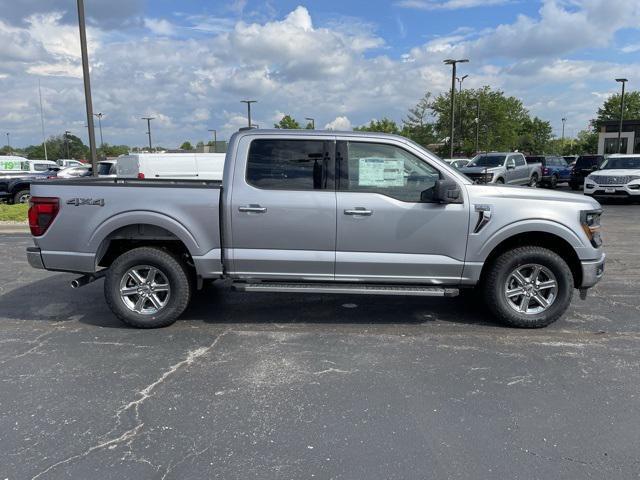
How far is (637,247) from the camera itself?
32.3 ft

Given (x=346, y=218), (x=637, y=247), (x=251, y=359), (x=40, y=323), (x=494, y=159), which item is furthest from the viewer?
(x=494, y=159)

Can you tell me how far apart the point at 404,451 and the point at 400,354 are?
1.51 m

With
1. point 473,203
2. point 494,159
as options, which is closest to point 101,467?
point 473,203

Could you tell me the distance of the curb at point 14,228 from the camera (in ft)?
42.0

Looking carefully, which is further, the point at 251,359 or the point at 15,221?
the point at 15,221

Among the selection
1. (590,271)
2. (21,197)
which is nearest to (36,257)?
(590,271)

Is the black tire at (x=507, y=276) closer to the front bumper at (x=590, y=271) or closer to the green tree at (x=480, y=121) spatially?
the front bumper at (x=590, y=271)

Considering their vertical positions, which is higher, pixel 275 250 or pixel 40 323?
pixel 275 250

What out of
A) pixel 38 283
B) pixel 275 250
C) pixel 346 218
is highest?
pixel 346 218

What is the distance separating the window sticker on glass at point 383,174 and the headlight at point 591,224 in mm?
1795

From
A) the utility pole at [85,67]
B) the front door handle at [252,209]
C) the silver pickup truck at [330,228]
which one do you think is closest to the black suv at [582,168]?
the utility pole at [85,67]

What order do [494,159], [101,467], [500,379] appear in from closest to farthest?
1. [101,467]
2. [500,379]
3. [494,159]

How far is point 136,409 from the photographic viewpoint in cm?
354

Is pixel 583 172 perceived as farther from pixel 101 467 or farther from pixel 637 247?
pixel 101 467
